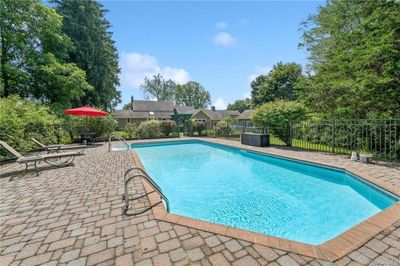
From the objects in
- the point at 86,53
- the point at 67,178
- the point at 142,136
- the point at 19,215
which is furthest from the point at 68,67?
the point at 19,215

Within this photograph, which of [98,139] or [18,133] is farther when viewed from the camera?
[98,139]

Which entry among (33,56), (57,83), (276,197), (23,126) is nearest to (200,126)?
(57,83)

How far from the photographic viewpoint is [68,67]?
16.2 meters

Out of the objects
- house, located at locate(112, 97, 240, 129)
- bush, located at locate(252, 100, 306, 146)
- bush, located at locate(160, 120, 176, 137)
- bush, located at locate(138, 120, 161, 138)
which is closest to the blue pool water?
bush, located at locate(252, 100, 306, 146)

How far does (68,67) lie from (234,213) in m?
18.3

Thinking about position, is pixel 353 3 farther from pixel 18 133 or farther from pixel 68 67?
pixel 68 67

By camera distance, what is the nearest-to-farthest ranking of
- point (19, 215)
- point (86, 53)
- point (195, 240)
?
point (195, 240), point (19, 215), point (86, 53)

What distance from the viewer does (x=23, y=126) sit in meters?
9.38

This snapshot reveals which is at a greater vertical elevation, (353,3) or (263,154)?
(353,3)

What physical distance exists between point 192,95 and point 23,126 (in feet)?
184

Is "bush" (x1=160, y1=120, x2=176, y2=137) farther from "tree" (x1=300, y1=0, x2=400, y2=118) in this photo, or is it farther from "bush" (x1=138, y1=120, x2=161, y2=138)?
"tree" (x1=300, y1=0, x2=400, y2=118)

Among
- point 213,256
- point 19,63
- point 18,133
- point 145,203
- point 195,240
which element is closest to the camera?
point 213,256

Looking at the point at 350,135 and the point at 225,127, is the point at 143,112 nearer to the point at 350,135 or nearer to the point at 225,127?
the point at 225,127

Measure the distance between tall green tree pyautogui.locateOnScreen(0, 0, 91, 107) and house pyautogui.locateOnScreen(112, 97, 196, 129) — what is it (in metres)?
20.0
